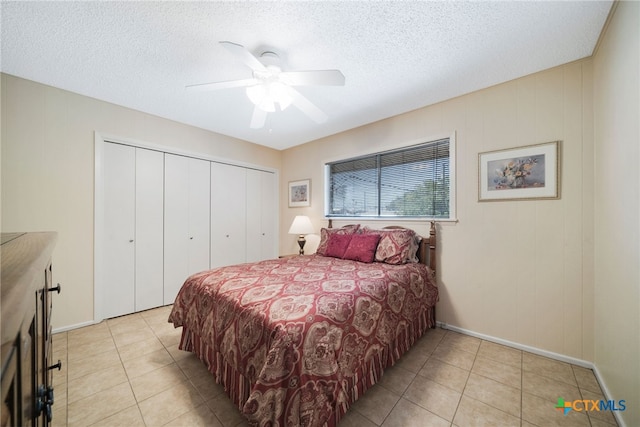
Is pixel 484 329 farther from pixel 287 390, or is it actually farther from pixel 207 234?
pixel 207 234

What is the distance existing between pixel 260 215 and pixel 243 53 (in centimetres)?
298

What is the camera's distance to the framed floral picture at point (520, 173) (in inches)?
80.7

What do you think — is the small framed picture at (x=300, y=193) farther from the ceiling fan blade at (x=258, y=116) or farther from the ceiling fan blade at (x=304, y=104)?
the ceiling fan blade at (x=304, y=104)

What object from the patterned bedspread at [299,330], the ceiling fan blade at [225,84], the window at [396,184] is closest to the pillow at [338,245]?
the patterned bedspread at [299,330]

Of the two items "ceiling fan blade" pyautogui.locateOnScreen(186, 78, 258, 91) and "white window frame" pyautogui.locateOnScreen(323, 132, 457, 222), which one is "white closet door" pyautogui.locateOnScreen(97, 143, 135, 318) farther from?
"white window frame" pyautogui.locateOnScreen(323, 132, 457, 222)

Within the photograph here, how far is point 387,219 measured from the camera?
3084 millimetres

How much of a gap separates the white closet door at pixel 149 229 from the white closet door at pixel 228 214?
26.5 inches

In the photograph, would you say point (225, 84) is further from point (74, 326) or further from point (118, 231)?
point (74, 326)

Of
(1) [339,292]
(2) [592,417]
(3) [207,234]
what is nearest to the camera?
(2) [592,417]

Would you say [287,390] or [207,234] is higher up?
[207,234]

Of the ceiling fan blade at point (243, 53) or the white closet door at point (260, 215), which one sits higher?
the ceiling fan blade at point (243, 53)

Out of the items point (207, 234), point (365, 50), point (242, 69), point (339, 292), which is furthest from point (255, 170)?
point (339, 292)

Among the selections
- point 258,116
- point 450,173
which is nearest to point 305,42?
point 258,116

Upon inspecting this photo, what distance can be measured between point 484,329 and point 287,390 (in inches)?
85.4
